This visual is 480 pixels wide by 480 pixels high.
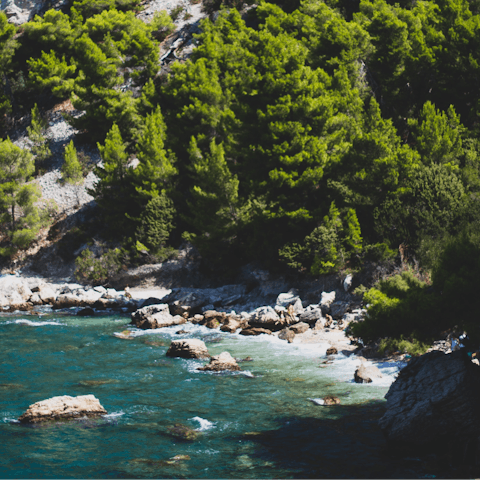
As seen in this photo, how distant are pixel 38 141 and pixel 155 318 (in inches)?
1577

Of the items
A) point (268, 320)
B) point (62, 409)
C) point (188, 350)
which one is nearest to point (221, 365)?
point (188, 350)

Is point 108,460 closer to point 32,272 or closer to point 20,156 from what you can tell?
point 32,272

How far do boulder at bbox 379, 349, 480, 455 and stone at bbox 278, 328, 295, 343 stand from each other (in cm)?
1167

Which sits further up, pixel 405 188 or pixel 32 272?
pixel 405 188

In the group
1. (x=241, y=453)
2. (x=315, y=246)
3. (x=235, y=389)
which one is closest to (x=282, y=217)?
(x=315, y=246)

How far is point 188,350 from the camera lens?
2009 cm

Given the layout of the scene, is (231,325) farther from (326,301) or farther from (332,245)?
(332,245)

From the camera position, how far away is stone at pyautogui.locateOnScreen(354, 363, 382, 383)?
621 inches

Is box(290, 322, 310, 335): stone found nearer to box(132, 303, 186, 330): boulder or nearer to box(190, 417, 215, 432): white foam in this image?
box(132, 303, 186, 330): boulder

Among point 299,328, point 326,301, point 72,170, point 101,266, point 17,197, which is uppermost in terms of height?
point 72,170

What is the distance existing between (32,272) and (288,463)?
4281 cm

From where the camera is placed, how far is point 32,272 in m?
47.6

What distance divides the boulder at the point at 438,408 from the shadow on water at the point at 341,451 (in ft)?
1.36

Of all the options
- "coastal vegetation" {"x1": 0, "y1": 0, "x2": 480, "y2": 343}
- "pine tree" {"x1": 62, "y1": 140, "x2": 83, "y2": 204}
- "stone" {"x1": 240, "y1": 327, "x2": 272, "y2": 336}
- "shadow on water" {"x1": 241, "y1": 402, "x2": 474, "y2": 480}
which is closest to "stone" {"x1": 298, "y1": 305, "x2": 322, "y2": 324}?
"stone" {"x1": 240, "y1": 327, "x2": 272, "y2": 336}
